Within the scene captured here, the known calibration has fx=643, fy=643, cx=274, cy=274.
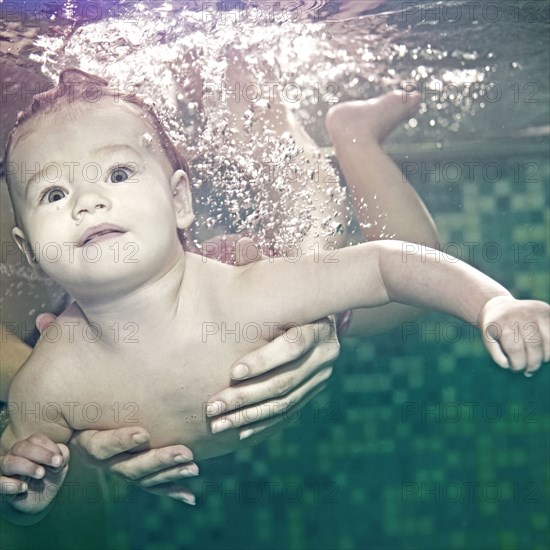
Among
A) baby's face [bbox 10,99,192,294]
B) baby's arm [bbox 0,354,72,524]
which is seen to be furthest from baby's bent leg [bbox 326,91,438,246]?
baby's arm [bbox 0,354,72,524]

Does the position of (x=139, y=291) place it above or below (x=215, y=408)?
above

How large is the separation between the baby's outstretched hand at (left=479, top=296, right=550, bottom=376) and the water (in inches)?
25.1

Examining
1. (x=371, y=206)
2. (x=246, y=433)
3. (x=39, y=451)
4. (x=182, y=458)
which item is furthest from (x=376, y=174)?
(x=39, y=451)

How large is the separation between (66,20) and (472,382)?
5.56 ft

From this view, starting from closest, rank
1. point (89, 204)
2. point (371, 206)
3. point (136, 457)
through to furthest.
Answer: point (89, 204) < point (136, 457) < point (371, 206)

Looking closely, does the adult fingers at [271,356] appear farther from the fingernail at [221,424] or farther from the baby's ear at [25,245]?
the baby's ear at [25,245]

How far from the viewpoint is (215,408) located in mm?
1470

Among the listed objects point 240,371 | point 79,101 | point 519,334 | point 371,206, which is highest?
point 79,101

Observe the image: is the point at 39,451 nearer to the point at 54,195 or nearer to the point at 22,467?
the point at 22,467

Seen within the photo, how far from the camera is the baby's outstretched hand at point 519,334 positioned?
1.24m

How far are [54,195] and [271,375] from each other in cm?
64

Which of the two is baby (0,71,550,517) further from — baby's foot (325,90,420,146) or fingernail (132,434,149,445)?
baby's foot (325,90,420,146)

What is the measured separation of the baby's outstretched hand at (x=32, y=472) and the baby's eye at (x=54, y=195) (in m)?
0.56

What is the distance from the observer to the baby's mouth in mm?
1383
